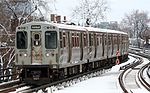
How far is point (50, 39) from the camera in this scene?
2170cm

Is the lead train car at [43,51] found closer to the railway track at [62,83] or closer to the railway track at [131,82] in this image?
the railway track at [62,83]

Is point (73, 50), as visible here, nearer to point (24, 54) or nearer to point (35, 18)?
point (24, 54)

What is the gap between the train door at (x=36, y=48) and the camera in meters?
21.8

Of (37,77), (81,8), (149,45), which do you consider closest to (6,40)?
(37,77)

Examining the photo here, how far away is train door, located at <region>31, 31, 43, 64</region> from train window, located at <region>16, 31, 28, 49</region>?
38 cm

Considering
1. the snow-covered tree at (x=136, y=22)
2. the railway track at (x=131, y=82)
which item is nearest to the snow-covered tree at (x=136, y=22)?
Result: the snow-covered tree at (x=136, y=22)

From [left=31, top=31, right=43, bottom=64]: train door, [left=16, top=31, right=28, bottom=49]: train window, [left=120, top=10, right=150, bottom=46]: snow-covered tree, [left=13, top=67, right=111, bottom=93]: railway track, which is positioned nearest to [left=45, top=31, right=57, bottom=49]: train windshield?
[left=31, top=31, right=43, bottom=64]: train door

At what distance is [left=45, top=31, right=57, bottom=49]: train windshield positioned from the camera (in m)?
21.6

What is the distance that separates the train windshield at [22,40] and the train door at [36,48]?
0.39m

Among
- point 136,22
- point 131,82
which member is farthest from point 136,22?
point 131,82

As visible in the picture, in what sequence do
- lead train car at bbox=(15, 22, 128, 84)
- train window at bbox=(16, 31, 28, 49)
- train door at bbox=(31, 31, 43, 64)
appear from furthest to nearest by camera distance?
train window at bbox=(16, 31, 28, 49)
train door at bbox=(31, 31, 43, 64)
lead train car at bbox=(15, 22, 128, 84)

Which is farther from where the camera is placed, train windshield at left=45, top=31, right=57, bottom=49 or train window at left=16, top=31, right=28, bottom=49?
train window at left=16, top=31, right=28, bottom=49

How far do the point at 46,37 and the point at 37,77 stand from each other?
207 centimetres

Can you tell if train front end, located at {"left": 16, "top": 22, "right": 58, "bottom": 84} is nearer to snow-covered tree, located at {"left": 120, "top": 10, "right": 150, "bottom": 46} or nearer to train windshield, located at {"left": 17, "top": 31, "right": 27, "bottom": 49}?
train windshield, located at {"left": 17, "top": 31, "right": 27, "bottom": 49}
